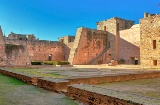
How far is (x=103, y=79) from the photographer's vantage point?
6.32 metres

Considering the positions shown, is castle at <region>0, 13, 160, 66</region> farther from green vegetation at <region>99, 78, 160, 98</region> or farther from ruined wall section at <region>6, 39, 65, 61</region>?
green vegetation at <region>99, 78, 160, 98</region>

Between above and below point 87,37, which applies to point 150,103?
below

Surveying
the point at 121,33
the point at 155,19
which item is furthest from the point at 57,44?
the point at 155,19

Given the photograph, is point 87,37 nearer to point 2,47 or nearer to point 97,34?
point 97,34

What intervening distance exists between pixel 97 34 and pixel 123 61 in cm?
593

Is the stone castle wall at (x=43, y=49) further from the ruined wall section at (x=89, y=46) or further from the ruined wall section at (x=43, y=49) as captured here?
the ruined wall section at (x=89, y=46)

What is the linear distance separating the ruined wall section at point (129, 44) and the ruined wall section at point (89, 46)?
10.0 ft

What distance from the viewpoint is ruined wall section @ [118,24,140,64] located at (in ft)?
79.5

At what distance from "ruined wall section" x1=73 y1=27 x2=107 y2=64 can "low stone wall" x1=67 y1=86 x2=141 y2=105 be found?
70.2ft

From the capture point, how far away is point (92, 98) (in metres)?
3.60

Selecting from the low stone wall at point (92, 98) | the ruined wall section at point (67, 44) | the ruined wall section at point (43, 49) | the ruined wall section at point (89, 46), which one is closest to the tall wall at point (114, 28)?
Answer: the ruined wall section at point (89, 46)

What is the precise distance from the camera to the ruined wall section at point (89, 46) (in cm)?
2640

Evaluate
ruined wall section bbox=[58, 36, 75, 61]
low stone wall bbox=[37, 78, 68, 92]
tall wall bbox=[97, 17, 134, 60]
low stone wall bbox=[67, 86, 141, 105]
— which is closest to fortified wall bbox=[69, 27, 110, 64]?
tall wall bbox=[97, 17, 134, 60]

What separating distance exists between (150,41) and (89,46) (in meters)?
11.1
